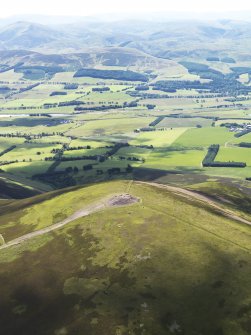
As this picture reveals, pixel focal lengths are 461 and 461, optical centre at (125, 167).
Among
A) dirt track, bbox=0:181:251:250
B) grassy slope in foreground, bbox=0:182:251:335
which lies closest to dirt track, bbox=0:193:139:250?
dirt track, bbox=0:181:251:250

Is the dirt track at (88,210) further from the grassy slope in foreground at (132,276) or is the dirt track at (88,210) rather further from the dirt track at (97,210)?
the grassy slope in foreground at (132,276)

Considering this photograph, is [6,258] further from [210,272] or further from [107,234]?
[210,272]

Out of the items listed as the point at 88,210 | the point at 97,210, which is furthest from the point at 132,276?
the point at 88,210

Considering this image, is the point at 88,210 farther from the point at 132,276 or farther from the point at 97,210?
the point at 132,276

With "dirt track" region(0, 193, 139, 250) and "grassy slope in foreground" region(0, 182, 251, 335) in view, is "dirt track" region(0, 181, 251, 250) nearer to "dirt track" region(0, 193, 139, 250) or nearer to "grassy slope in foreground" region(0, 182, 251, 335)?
"dirt track" region(0, 193, 139, 250)

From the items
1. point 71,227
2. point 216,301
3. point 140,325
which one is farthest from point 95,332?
point 71,227
